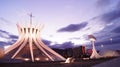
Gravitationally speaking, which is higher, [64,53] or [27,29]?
[27,29]

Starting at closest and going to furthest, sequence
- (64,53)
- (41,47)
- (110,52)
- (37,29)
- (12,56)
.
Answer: (12,56), (41,47), (37,29), (110,52), (64,53)

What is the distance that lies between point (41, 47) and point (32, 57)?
9.80 ft

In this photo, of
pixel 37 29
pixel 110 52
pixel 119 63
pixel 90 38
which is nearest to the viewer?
pixel 119 63

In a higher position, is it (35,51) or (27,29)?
(27,29)

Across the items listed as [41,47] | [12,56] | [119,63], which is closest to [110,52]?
[41,47]

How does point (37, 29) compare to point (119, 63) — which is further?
point (37, 29)

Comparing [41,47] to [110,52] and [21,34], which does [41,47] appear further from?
[110,52]

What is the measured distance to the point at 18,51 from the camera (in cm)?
4212

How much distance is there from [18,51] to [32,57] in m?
3.09

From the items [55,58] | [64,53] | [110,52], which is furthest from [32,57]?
[64,53]

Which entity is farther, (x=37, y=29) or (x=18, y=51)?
(x=37, y=29)

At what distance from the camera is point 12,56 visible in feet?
135

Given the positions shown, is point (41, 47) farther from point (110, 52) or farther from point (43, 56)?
point (110, 52)

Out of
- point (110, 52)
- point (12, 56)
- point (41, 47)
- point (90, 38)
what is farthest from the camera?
point (110, 52)
